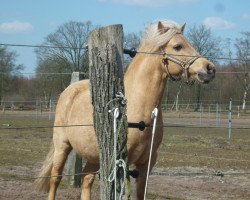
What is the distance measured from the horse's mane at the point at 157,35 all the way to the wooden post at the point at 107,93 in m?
1.98

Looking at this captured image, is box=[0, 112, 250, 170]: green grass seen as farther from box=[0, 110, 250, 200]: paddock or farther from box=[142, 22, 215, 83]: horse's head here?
box=[142, 22, 215, 83]: horse's head

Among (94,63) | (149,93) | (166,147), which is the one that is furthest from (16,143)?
(94,63)

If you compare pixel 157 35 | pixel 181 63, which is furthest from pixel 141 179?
pixel 157 35

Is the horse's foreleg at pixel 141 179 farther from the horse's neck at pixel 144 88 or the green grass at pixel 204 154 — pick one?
the green grass at pixel 204 154

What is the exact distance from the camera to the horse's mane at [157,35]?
17.0 ft

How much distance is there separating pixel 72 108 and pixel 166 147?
30.0ft

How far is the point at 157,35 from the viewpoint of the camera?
5.22 metres

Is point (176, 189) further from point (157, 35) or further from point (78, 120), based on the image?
point (157, 35)

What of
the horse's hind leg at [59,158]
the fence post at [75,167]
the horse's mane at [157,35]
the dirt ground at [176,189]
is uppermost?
the horse's mane at [157,35]

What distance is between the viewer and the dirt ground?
23.1 ft

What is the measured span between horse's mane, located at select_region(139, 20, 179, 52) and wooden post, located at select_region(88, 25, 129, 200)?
1983 millimetres

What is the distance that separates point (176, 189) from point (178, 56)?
3.32m

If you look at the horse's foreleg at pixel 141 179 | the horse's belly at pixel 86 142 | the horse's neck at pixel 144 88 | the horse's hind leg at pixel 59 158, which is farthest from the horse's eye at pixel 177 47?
the horse's hind leg at pixel 59 158

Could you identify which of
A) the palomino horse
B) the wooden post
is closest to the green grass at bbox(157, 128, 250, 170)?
the palomino horse
